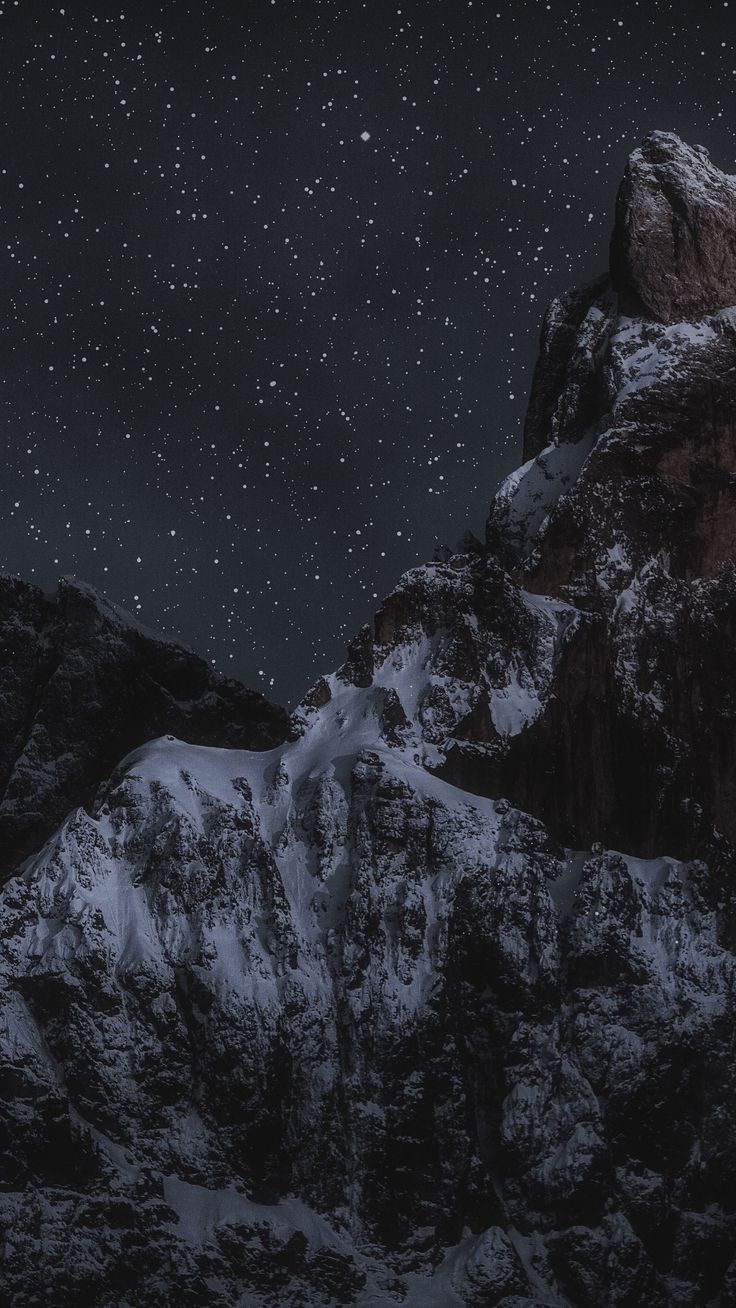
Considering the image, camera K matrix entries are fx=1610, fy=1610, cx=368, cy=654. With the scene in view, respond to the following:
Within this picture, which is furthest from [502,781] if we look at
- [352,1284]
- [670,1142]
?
[352,1284]

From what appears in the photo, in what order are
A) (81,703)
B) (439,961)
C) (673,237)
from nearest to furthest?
(439,961), (81,703), (673,237)

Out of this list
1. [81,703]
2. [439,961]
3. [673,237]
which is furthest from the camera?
[673,237]

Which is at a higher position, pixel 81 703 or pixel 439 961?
pixel 81 703

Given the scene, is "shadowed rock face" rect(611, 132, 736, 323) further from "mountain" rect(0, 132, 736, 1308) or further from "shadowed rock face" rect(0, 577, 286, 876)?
"shadowed rock face" rect(0, 577, 286, 876)

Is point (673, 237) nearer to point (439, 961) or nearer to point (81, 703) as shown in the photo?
point (81, 703)

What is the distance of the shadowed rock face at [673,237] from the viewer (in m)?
135

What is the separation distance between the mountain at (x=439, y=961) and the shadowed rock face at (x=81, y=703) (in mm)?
2585

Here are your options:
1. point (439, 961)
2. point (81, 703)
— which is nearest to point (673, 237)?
point (81, 703)

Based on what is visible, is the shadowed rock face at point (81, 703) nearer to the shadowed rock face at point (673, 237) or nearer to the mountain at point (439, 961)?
the mountain at point (439, 961)

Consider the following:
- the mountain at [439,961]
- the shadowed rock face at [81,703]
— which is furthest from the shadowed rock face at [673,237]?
the shadowed rock face at [81,703]

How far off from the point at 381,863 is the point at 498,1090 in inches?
673

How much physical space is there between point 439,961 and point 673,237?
66697 mm

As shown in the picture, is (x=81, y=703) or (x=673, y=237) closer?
(x=81, y=703)

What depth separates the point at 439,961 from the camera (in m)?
108
